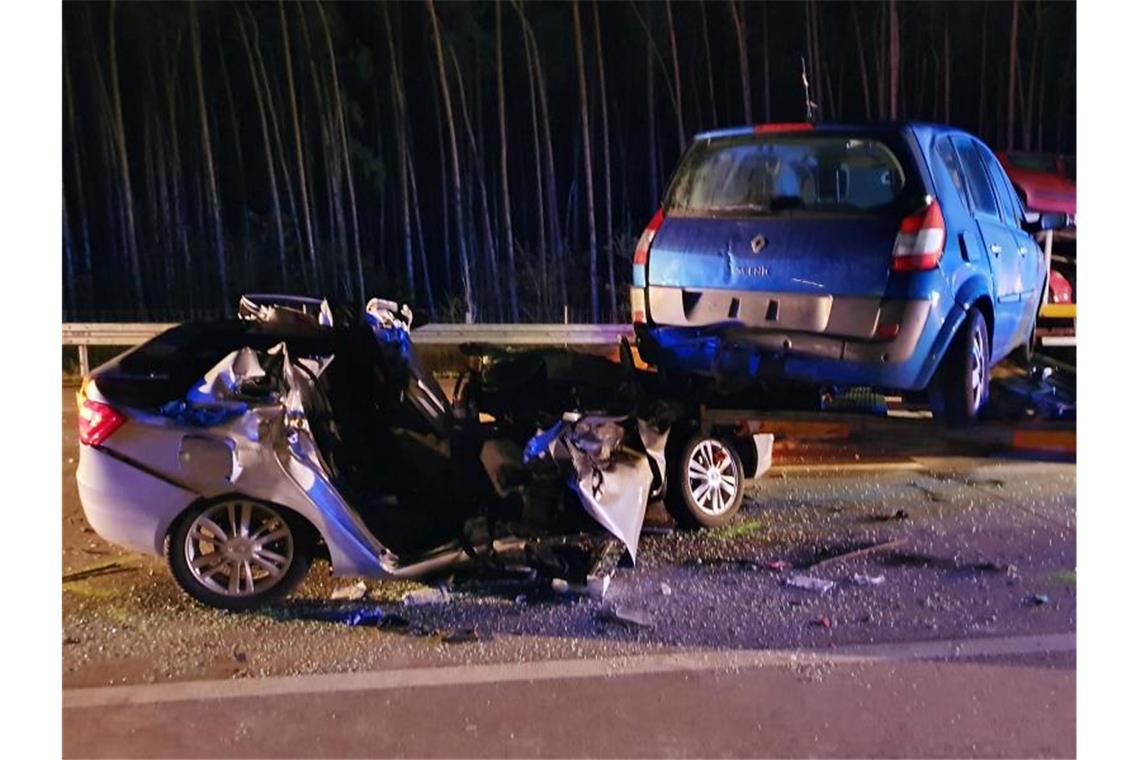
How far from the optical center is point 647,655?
334 cm

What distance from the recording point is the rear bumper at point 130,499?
11.0ft

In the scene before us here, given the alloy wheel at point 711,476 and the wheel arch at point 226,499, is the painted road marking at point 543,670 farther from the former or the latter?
the alloy wheel at point 711,476

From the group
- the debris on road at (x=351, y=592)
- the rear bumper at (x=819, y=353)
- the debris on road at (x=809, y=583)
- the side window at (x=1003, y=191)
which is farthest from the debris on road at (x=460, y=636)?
the side window at (x=1003, y=191)

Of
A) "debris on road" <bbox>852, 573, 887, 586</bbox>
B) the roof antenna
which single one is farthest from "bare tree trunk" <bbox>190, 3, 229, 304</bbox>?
"debris on road" <bbox>852, 573, 887, 586</bbox>

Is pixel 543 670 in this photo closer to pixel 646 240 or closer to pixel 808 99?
pixel 646 240

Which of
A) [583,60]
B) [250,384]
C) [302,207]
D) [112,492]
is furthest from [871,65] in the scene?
[112,492]

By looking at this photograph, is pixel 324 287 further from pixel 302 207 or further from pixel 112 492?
pixel 112 492

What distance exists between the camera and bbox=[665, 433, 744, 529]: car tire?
391 centimetres

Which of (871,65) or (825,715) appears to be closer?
(825,715)

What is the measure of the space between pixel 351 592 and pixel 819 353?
6.68 feet

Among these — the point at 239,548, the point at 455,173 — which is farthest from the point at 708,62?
the point at 239,548

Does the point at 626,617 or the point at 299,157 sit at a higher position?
the point at 299,157

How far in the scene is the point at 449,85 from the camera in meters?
3.94
